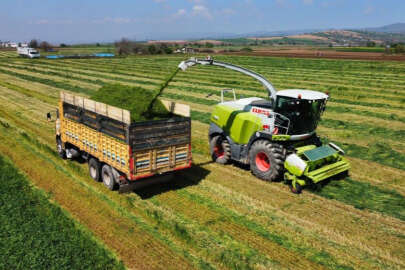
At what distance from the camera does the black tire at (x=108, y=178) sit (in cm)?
935

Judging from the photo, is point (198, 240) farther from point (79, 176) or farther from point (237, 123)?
point (79, 176)

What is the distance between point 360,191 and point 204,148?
614cm

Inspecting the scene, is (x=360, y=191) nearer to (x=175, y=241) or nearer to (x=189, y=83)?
(x=175, y=241)

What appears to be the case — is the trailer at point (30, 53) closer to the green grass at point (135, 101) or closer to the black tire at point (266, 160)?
the green grass at point (135, 101)

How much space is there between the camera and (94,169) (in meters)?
10.2

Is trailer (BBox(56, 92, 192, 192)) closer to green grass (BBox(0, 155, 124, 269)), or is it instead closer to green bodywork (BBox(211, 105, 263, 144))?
green grass (BBox(0, 155, 124, 269))

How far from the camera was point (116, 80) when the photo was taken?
32.9 metres

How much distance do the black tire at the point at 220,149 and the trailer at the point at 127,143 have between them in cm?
247

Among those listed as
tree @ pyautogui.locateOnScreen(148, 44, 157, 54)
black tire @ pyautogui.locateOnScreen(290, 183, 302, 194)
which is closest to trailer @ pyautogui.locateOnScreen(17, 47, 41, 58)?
tree @ pyautogui.locateOnScreen(148, 44, 157, 54)

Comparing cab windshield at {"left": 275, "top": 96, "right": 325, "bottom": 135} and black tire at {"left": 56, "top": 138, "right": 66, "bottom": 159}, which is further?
black tire at {"left": 56, "top": 138, "right": 66, "bottom": 159}

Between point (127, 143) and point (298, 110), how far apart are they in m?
5.13

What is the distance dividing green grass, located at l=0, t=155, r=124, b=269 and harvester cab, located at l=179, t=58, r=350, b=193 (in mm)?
5407

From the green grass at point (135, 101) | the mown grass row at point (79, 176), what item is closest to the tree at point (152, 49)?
the mown grass row at point (79, 176)

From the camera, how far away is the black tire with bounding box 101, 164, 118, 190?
9.35m
